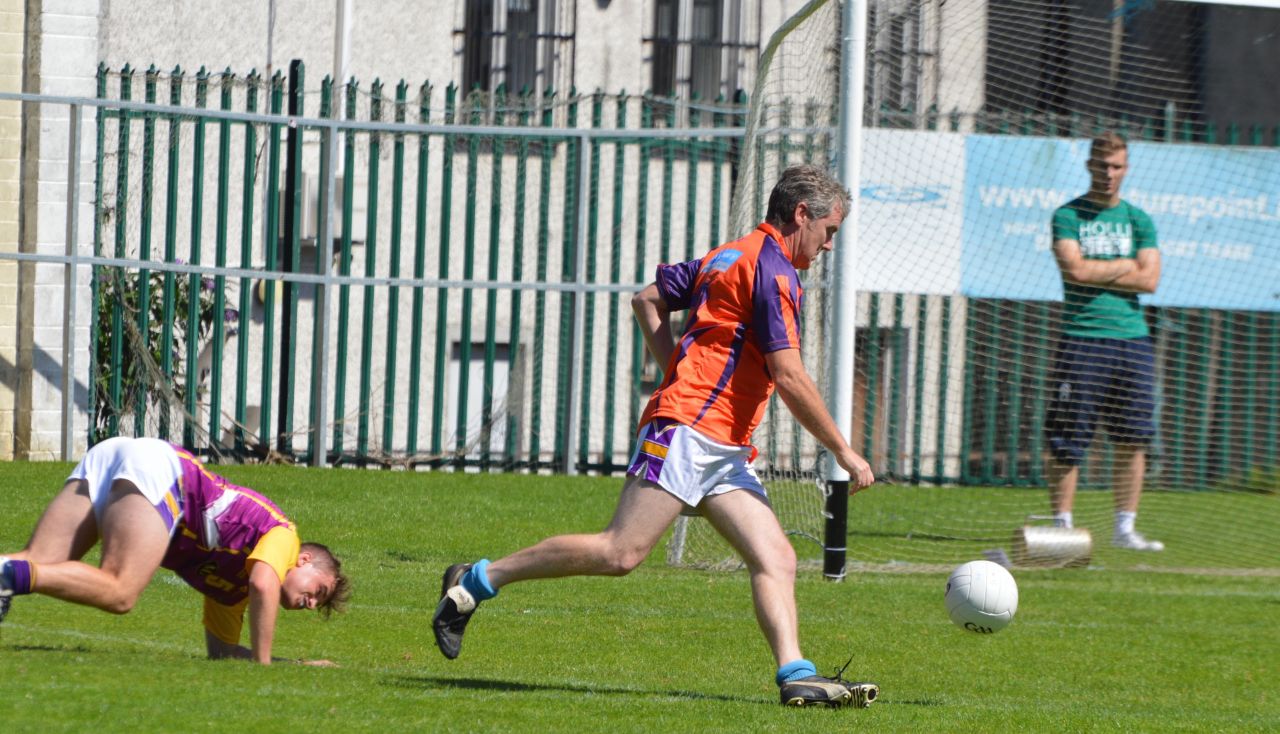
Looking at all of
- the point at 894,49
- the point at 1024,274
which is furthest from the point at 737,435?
the point at 1024,274

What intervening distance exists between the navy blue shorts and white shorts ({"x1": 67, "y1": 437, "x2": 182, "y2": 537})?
644 cm

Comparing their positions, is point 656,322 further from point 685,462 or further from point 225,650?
point 225,650

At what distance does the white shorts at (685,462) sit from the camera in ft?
19.9

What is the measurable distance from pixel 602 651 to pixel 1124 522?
5.01m

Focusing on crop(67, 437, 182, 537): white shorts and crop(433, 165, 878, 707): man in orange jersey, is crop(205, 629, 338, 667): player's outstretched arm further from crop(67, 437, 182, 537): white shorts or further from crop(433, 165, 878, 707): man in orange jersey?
crop(433, 165, 878, 707): man in orange jersey

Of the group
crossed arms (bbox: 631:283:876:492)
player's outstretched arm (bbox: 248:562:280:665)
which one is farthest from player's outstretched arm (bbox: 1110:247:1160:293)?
player's outstretched arm (bbox: 248:562:280:665)

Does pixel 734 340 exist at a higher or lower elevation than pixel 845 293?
lower

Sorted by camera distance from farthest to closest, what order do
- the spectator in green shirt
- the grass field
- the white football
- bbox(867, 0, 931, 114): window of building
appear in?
the spectator in green shirt → bbox(867, 0, 931, 114): window of building → the white football → the grass field

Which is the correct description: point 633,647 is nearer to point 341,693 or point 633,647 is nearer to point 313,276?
point 341,693

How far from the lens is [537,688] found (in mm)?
6230

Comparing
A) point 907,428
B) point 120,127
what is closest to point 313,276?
point 120,127

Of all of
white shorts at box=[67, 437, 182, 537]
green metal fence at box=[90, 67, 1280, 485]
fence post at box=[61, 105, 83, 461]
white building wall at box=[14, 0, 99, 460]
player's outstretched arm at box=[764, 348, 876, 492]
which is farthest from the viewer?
green metal fence at box=[90, 67, 1280, 485]

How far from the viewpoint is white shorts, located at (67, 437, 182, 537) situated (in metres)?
6.27

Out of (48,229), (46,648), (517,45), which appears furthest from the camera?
(517,45)
